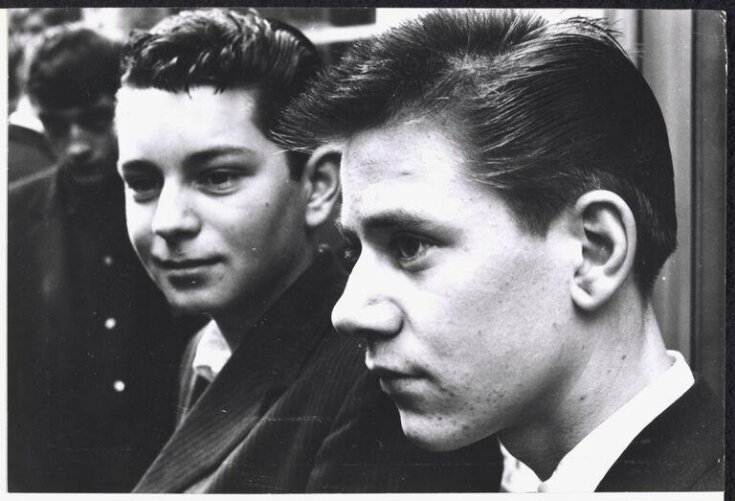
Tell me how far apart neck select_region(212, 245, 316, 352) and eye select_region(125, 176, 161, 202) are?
0.31 meters

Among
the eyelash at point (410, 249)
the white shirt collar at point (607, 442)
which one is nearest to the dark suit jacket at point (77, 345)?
the eyelash at point (410, 249)

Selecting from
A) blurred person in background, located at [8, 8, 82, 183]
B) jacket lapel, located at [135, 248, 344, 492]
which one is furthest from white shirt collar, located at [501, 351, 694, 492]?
blurred person in background, located at [8, 8, 82, 183]

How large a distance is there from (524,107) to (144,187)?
0.86 meters

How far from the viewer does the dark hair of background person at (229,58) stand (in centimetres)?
212

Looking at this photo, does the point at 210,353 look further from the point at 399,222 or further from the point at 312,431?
the point at 399,222

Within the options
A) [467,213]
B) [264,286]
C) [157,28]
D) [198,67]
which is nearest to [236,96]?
[198,67]

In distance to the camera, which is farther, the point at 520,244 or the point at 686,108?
the point at 686,108

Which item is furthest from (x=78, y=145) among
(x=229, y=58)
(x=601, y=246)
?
(x=601, y=246)

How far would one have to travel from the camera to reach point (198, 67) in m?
2.12

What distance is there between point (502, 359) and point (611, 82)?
630 mm

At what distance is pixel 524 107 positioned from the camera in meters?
1.94

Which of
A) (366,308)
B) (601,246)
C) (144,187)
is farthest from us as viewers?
(144,187)

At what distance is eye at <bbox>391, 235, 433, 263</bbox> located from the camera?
198 centimetres

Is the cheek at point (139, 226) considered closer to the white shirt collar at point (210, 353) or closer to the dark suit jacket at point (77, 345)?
the dark suit jacket at point (77, 345)
